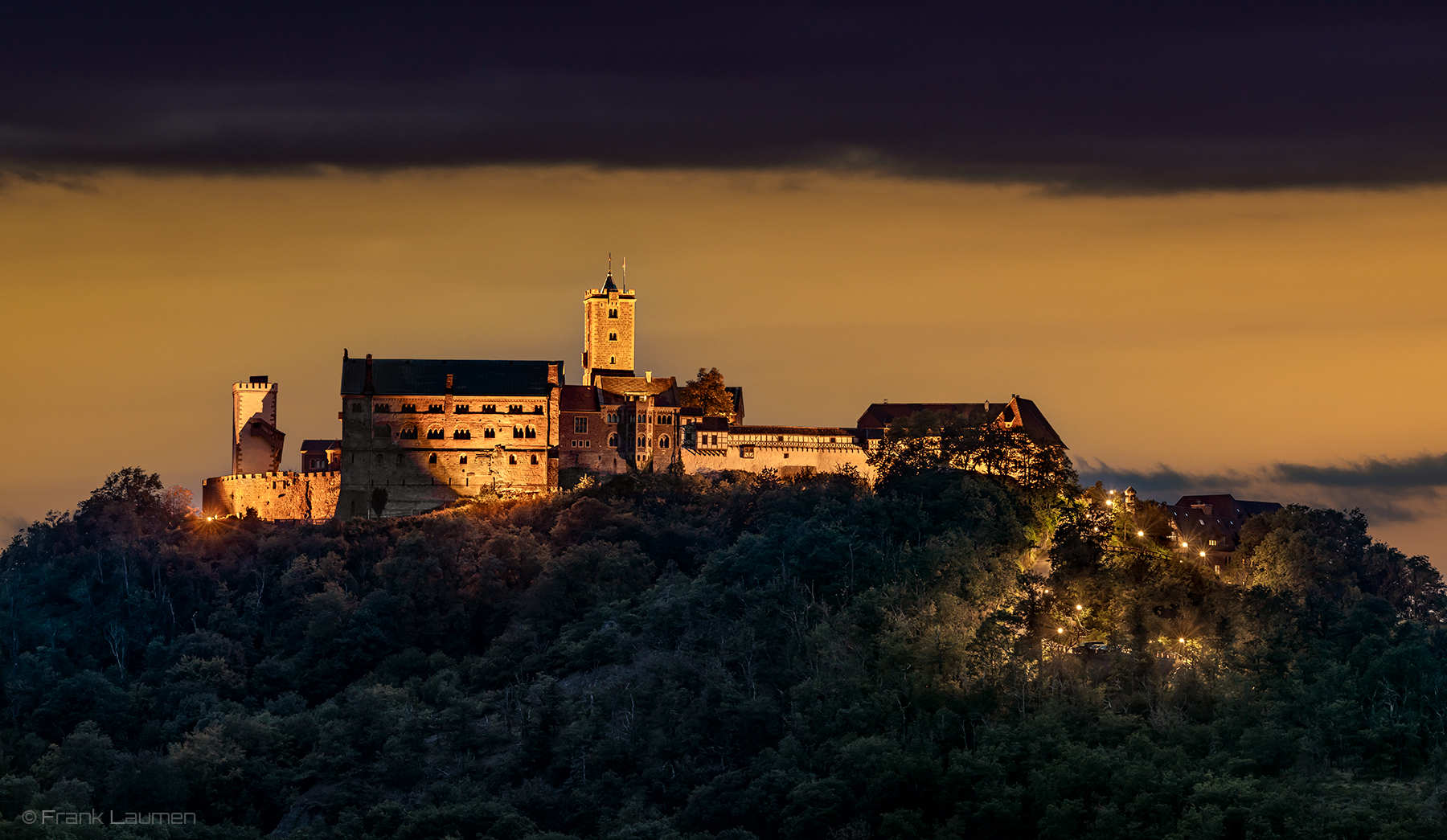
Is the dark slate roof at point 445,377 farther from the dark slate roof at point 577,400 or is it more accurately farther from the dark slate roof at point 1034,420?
the dark slate roof at point 1034,420

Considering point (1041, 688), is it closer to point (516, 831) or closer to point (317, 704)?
point (516, 831)

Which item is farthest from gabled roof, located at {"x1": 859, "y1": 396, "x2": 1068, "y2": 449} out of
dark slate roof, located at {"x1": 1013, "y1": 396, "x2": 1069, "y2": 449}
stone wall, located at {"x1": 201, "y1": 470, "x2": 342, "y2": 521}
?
stone wall, located at {"x1": 201, "y1": 470, "x2": 342, "y2": 521}

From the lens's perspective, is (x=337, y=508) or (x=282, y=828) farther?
(x=337, y=508)

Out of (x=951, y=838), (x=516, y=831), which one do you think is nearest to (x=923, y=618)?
(x=951, y=838)

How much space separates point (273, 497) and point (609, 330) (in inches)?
1032

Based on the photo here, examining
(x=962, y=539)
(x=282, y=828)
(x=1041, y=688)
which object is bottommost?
(x=282, y=828)

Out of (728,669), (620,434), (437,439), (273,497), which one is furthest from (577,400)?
(728,669)

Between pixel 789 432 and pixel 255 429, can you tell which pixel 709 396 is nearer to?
pixel 789 432

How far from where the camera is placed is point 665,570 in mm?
100250

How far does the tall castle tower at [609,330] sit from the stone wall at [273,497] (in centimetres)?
2096

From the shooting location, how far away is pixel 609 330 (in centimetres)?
12525

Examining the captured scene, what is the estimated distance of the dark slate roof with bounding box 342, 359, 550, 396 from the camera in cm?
11112

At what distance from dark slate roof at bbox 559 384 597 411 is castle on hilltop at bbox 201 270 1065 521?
79 millimetres

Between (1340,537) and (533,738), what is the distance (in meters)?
47.7
